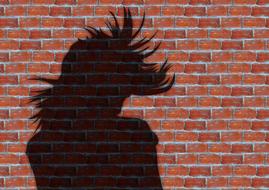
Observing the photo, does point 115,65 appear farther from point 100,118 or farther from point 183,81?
point 183,81

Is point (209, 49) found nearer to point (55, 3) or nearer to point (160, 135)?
point (160, 135)

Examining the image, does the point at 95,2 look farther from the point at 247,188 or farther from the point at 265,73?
the point at 247,188

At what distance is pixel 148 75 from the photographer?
166 inches

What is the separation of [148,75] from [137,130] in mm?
505

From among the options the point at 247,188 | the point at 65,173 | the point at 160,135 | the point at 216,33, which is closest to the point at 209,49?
the point at 216,33

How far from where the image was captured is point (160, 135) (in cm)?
421

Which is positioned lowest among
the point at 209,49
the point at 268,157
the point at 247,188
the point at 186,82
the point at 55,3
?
the point at 247,188

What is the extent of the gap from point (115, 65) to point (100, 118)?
50cm

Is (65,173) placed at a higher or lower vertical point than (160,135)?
lower

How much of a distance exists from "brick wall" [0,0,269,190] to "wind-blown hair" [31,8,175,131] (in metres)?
0.04

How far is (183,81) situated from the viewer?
4199 mm

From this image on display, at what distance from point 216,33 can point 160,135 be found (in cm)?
104

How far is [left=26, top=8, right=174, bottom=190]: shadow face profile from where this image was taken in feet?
13.8

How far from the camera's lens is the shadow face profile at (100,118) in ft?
13.8
